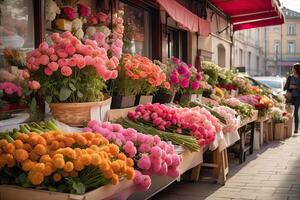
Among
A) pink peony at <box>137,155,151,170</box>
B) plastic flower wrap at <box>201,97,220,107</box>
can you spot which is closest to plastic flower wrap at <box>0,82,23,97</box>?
pink peony at <box>137,155,151,170</box>

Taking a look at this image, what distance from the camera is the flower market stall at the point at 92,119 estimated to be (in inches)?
113

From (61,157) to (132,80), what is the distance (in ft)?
7.18

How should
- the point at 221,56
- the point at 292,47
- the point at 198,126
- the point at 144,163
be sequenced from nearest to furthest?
1. the point at 144,163
2. the point at 198,126
3. the point at 221,56
4. the point at 292,47

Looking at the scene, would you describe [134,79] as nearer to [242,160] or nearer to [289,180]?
[289,180]

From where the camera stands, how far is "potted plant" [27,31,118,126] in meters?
3.77

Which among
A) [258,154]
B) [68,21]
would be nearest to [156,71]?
[68,21]

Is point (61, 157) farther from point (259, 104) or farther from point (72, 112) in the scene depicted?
point (259, 104)

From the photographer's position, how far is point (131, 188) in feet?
11.0

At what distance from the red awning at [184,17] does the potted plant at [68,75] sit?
8.43 feet

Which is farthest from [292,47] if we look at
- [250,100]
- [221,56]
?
[250,100]

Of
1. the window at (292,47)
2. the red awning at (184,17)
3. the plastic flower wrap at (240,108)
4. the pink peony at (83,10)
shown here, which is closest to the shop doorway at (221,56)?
the red awning at (184,17)

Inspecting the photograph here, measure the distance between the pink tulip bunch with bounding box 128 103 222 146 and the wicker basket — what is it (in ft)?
2.90

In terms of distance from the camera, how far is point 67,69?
3723mm

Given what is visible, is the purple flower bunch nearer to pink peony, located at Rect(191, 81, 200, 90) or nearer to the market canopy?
pink peony, located at Rect(191, 81, 200, 90)
